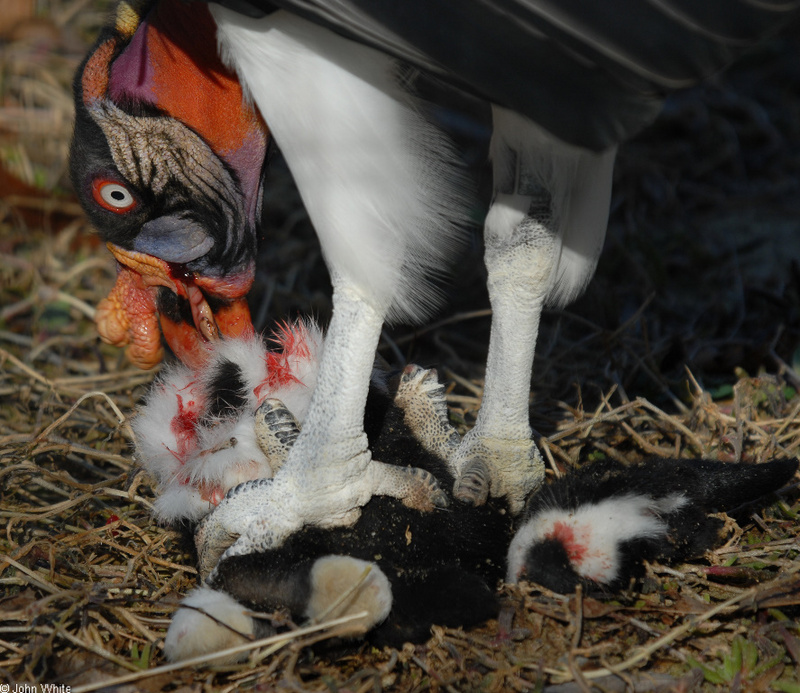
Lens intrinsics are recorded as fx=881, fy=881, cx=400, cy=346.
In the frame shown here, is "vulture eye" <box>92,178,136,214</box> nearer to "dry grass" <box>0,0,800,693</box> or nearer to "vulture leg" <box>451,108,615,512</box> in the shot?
"dry grass" <box>0,0,800,693</box>

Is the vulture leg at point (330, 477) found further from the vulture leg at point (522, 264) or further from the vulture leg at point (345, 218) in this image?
the vulture leg at point (522, 264)

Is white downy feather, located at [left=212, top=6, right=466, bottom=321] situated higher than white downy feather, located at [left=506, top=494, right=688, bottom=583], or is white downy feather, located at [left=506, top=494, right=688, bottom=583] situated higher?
white downy feather, located at [left=212, top=6, right=466, bottom=321]

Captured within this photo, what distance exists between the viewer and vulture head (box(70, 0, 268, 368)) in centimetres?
207

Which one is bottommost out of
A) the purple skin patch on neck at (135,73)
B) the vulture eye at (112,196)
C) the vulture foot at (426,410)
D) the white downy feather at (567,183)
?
the vulture foot at (426,410)

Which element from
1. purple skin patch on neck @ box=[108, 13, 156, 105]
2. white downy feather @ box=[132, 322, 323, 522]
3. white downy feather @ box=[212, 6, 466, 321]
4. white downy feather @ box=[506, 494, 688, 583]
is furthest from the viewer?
white downy feather @ box=[132, 322, 323, 522]

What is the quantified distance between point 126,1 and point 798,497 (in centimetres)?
208

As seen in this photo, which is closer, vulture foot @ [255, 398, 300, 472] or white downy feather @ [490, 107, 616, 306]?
white downy feather @ [490, 107, 616, 306]

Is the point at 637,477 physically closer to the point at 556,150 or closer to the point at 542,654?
the point at 542,654

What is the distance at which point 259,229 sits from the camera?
2.41m

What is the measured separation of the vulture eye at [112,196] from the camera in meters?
2.25

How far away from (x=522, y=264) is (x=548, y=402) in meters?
0.77

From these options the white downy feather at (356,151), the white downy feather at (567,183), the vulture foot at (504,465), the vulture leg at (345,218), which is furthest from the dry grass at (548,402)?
the white downy feather at (356,151)

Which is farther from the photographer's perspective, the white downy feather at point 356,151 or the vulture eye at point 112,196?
the vulture eye at point 112,196

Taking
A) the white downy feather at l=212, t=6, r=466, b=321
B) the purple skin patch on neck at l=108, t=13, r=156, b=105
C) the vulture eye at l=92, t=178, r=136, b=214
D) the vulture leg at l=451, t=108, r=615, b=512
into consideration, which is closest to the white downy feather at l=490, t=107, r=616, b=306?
the vulture leg at l=451, t=108, r=615, b=512
